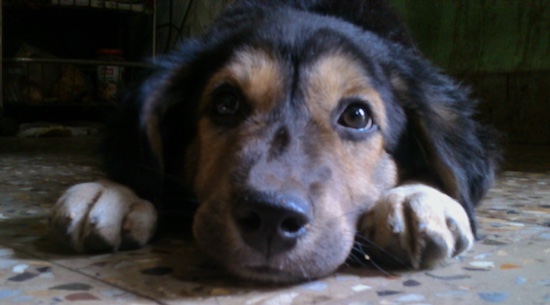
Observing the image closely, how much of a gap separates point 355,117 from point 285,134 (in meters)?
0.34

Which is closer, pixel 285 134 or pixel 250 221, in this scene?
pixel 250 221

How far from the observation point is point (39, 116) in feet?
22.7

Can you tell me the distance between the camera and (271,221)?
1.37m

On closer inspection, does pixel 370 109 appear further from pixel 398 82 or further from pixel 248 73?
pixel 248 73

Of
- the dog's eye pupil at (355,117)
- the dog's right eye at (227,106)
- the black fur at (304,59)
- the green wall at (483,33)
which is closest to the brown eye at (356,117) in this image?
the dog's eye pupil at (355,117)

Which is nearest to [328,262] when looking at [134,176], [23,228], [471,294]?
[471,294]

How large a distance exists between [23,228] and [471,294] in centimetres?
131

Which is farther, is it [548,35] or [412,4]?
[412,4]

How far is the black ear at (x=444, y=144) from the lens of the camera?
2055 mm

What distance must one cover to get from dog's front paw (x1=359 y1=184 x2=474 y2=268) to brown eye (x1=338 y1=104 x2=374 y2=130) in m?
0.31

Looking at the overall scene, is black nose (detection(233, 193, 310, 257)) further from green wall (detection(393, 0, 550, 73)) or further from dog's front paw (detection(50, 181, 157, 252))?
green wall (detection(393, 0, 550, 73))

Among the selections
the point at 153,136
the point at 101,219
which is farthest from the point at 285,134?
the point at 153,136

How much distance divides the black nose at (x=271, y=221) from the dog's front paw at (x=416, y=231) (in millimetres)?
289

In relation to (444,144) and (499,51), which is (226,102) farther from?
(499,51)
